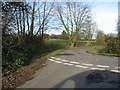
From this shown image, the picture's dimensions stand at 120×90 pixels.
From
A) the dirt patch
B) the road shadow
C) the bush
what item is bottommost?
the dirt patch

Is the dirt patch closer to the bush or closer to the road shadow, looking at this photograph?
the road shadow

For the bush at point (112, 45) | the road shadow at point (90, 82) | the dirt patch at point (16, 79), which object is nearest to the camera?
the road shadow at point (90, 82)

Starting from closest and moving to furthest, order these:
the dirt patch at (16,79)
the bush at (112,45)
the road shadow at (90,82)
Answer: the road shadow at (90,82), the dirt patch at (16,79), the bush at (112,45)

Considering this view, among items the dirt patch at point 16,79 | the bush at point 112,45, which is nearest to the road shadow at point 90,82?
the dirt patch at point 16,79

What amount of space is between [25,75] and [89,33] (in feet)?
151

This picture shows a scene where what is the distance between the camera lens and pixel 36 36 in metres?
28.1

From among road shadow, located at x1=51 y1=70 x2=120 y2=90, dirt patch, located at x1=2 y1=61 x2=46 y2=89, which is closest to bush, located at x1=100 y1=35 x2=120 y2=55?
road shadow, located at x1=51 y1=70 x2=120 y2=90

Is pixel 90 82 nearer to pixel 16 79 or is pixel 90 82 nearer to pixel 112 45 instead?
pixel 16 79

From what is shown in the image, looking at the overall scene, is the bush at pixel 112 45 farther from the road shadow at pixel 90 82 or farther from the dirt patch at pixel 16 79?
the dirt patch at pixel 16 79

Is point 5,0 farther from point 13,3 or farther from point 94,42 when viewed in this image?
point 94,42

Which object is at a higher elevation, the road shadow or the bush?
the bush

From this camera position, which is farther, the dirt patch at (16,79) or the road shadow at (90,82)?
the dirt patch at (16,79)

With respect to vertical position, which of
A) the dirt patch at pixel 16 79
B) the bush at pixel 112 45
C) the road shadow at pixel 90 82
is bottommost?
the dirt patch at pixel 16 79

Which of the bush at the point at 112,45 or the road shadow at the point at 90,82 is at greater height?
the bush at the point at 112,45
